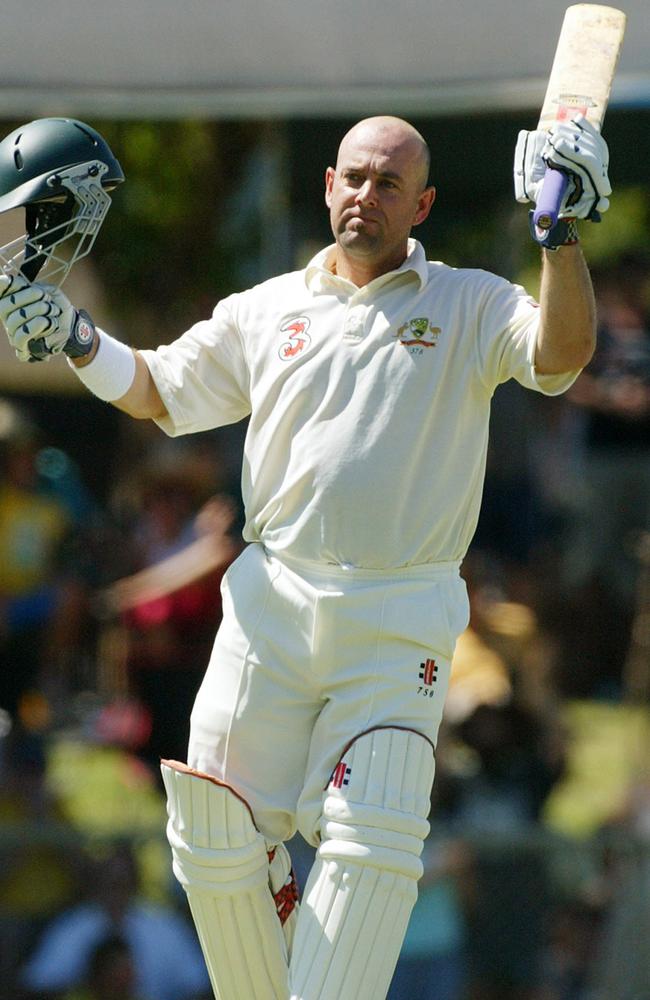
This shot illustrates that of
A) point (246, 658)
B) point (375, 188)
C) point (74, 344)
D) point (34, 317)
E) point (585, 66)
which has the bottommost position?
point (246, 658)

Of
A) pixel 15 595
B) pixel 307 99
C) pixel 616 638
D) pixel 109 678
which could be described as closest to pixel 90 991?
pixel 109 678

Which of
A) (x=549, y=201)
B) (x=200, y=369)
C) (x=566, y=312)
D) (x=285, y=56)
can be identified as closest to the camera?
(x=549, y=201)

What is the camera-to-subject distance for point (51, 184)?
376cm

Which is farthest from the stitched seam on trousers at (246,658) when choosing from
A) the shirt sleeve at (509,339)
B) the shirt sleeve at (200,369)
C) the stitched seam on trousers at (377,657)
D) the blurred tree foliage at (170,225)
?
the blurred tree foliage at (170,225)

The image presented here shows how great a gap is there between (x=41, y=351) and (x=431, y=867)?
3750 millimetres

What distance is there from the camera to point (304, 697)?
12.6ft

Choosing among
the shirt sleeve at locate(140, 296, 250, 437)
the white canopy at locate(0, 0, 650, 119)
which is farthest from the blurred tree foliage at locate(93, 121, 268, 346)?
the shirt sleeve at locate(140, 296, 250, 437)

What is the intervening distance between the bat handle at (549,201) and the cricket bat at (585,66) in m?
0.21

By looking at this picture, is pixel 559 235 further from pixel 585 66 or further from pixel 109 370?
pixel 109 370

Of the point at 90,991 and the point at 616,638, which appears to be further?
the point at 616,638

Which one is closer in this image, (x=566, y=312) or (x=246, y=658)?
(x=566, y=312)

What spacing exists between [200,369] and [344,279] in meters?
0.43

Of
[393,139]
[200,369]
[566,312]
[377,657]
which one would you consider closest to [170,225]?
[200,369]

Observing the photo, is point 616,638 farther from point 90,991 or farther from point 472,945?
point 90,991
